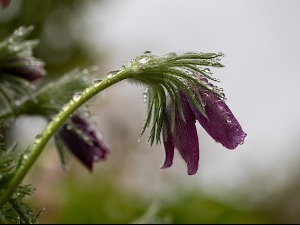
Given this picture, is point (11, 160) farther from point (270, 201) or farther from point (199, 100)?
point (270, 201)

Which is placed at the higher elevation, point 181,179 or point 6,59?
point 181,179

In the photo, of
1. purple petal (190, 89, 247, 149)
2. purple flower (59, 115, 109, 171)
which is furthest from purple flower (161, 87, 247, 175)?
purple flower (59, 115, 109, 171)

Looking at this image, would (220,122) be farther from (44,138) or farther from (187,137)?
(44,138)

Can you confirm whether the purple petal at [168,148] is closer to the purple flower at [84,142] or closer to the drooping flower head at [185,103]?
the drooping flower head at [185,103]

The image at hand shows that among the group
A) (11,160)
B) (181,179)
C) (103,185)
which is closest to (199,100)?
(11,160)

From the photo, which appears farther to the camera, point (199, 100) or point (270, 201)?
point (270, 201)

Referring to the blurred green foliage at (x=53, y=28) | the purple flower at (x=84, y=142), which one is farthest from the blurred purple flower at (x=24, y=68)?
the blurred green foliage at (x=53, y=28)

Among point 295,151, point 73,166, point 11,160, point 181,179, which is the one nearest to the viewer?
point 11,160

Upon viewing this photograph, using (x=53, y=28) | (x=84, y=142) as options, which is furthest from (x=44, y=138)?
(x=53, y=28)
